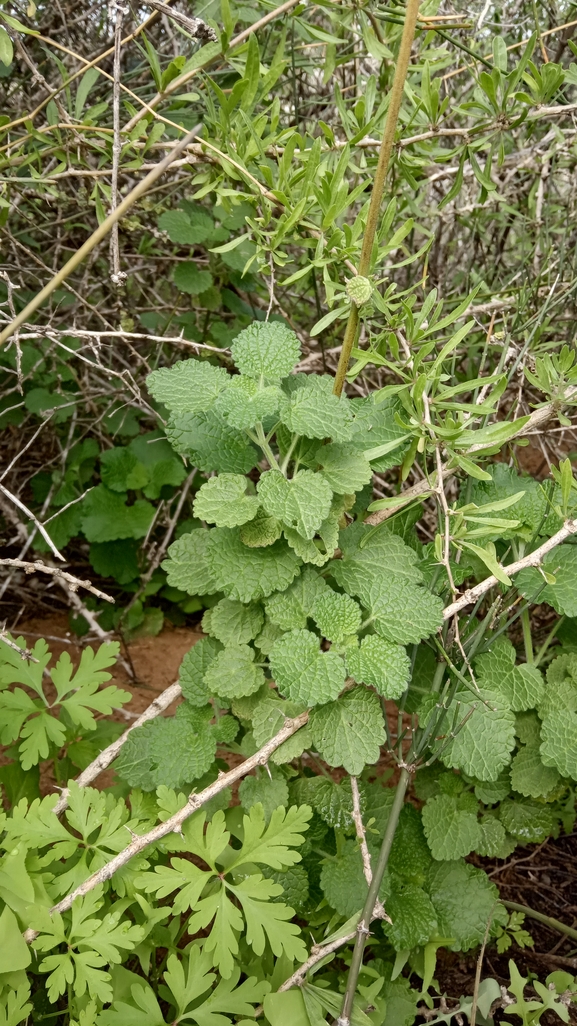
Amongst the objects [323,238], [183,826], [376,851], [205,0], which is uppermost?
[205,0]

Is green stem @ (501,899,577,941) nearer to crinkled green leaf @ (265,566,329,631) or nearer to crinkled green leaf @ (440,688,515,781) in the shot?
crinkled green leaf @ (440,688,515,781)

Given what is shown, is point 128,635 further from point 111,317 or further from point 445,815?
point 445,815

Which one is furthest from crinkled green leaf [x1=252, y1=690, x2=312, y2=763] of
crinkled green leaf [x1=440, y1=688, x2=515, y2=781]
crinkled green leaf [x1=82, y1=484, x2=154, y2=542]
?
crinkled green leaf [x1=82, y1=484, x2=154, y2=542]

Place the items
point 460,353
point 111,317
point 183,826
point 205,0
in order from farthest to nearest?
1. point 111,317
2. point 460,353
3. point 205,0
4. point 183,826

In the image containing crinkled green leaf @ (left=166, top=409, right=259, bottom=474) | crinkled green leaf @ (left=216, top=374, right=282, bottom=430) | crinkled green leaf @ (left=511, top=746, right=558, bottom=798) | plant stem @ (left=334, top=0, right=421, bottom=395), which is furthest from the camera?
crinkled green leaf @ (left=511, top=746, right=558, bottom=798)

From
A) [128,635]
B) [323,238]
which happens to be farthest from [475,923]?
[128,635]

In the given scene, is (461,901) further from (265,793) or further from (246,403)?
(246,403)

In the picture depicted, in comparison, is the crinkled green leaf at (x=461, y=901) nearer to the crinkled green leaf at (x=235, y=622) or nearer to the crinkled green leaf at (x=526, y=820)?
the crinkled green leaf at (x=526, y=820)
